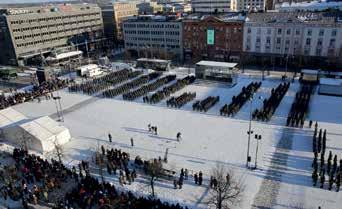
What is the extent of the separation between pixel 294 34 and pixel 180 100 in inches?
1187

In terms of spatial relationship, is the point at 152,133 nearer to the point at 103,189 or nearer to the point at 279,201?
the point at 103,189

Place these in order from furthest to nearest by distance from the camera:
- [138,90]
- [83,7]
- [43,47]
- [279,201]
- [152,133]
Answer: [83,7] → [43,47] → [138,90] → [152,133] → [279,201]

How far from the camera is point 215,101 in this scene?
3847 centimetres

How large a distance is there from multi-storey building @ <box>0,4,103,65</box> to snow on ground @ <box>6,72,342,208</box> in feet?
111

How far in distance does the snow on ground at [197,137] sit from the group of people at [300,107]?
91cm

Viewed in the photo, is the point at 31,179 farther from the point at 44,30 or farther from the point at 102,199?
the point at 44,30

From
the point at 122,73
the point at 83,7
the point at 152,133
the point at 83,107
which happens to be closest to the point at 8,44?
the point at 83,7

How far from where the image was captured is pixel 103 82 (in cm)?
4941

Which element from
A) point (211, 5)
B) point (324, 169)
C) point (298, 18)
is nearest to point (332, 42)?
point (298, 18)

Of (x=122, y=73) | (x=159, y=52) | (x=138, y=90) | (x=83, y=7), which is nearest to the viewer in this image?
(x=138, y=90)

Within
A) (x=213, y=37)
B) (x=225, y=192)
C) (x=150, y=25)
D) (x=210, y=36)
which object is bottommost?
(x=225, y=192)

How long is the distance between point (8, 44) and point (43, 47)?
26.3ft

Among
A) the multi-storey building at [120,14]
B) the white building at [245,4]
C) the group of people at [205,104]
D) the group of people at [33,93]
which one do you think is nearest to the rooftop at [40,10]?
the multi-storey building at [120,14]

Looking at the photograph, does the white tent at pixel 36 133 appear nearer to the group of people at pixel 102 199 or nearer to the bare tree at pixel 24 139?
the bare tree at pixel 24 139
